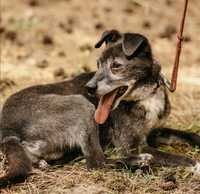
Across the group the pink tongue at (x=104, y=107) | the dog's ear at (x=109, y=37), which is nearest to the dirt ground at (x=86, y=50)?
the pink tongue at (x=104, y=107)

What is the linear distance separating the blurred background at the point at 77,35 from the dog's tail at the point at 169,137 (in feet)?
4.65

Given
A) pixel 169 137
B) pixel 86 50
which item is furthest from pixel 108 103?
pixel 86 50

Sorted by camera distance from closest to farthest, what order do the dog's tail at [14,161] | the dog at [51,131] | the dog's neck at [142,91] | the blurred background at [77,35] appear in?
the dog's tail at [14,161] < the dog at [51,131] < the dog's neck at [142,91] < the blurred background at [77,35]

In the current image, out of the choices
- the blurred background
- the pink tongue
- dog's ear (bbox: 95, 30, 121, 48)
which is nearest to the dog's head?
the pink tongue

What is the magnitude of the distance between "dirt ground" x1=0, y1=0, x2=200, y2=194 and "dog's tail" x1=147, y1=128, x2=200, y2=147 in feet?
0.33

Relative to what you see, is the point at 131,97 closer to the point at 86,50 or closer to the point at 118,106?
the point at 118,106

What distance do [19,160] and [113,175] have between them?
0.91 meters

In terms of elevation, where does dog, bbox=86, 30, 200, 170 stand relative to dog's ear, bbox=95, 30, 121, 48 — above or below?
below

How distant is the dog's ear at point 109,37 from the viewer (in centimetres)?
695

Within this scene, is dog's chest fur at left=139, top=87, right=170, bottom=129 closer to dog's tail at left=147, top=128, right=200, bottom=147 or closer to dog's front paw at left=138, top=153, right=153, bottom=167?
dog's tail at left=147, top=128, right=200, bottom=147

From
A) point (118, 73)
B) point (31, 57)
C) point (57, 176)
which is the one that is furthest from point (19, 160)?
point (31, 57)

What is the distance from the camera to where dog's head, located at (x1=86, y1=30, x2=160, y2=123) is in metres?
6.57

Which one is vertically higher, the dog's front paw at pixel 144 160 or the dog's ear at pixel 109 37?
the dog's ear at pixel 109 37

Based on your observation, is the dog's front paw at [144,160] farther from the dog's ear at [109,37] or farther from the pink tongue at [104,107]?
the dog's ear at [109,37]
